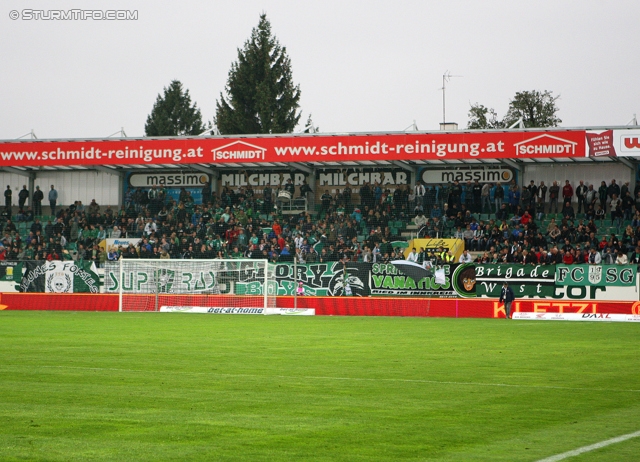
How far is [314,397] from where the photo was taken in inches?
462

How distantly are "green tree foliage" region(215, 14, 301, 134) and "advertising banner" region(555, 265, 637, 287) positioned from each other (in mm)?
46908

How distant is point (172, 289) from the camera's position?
126ft

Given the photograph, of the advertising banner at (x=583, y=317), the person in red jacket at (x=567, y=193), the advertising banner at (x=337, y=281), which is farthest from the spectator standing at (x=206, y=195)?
the advertising banner at (x=583, y=317)

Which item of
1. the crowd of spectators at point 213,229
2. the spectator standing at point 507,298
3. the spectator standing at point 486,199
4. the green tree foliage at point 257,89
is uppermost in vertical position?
the green tree foliage at point 257,89

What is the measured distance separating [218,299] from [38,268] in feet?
30.6

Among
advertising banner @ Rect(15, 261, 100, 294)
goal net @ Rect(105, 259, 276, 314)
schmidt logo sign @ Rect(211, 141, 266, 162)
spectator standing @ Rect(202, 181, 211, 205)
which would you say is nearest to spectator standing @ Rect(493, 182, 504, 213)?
schmidt logo sign @ Rect(211, 141, 266, 162)

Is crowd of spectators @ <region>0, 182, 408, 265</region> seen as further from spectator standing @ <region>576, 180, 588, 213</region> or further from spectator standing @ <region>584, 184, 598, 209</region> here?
spectator standing @ <region>584, 184, 598, 209</region>

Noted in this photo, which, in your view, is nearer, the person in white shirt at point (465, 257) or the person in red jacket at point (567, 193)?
the person in white shirt at point (465, 257)

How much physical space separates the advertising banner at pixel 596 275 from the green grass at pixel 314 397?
13359mm

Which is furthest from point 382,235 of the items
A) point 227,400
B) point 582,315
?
point 227,400

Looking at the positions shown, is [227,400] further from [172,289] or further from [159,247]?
[159,247]

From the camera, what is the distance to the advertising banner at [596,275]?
35.5 meters

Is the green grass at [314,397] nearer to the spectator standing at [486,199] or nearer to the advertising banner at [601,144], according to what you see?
the advertising banner at [601,144]

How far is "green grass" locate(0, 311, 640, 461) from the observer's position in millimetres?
8328
